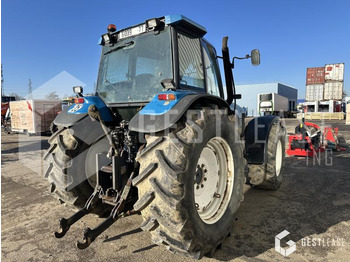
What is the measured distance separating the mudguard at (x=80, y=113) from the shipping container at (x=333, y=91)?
3391 centimetres

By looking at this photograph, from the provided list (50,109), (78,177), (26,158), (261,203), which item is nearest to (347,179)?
(261,203)

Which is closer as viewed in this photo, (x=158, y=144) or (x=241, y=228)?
(x=158, y=144)

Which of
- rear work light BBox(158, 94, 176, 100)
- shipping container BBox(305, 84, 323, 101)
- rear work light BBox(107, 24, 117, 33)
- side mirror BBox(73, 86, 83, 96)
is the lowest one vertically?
rear work light BBox(158, 94, 176, 100)

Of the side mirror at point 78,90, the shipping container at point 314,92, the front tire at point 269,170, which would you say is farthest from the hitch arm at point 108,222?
the shipping container at point 314,92

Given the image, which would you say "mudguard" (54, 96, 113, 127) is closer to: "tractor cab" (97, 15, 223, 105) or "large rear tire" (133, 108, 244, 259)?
"tractor cab" (97, 15, 223, 105)

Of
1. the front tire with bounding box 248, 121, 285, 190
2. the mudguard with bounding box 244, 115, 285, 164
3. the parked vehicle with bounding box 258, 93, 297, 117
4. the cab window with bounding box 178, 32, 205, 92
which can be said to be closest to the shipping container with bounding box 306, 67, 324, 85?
the parked vehicle with bounding box 258, 93, 297, 117

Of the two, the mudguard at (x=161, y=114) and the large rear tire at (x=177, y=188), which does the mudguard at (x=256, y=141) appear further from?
the mudguard at (x=161, y=114)

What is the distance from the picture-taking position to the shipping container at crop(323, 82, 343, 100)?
29859mm

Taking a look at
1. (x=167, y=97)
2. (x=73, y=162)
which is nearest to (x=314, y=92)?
(x=167, y=97)

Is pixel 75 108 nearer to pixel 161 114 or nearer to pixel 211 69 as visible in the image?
pixel 161 114

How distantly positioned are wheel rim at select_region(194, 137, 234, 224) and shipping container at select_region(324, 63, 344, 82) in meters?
34.8

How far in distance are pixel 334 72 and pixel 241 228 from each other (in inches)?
1402

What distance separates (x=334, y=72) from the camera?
31.2 metres

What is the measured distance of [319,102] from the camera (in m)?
30.6
